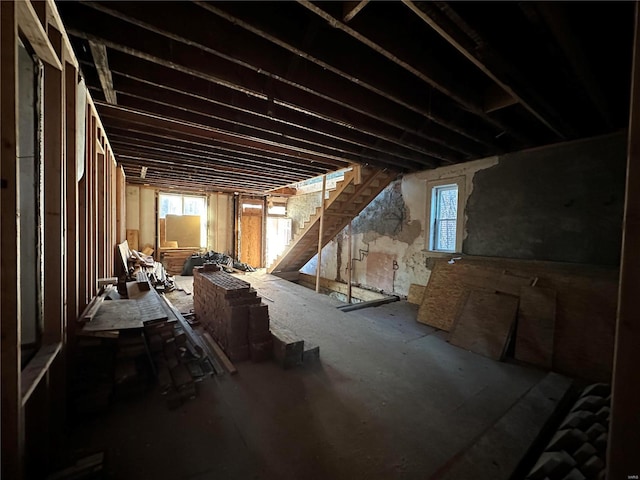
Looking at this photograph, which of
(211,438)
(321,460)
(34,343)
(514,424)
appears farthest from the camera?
(514,424)

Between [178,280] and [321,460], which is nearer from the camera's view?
[321,460]

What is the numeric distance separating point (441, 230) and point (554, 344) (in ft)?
8.02

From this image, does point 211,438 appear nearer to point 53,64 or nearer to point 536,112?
point 53,64

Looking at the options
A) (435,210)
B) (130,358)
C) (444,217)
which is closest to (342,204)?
(435,210)

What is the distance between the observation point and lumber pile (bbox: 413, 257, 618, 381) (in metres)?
2.69

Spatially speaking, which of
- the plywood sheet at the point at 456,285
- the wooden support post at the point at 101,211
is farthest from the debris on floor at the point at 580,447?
the wooden support post at the point at 101,211

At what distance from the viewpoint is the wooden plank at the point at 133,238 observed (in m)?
7.53

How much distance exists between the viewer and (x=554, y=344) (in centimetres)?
287

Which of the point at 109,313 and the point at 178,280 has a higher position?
the point at 109,313

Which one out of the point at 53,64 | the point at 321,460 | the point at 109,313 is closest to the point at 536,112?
the point at 321,460

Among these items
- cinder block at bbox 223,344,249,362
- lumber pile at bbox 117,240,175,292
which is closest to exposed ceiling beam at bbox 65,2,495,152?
cinder block at bbox 223,344,249,362

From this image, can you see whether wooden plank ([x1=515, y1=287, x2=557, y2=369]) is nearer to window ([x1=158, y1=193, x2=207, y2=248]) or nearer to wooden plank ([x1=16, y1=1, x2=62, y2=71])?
wooden plank ([x1=16, y1=1, x2=62, y2=71])

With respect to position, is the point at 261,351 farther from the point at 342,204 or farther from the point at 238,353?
the point at 342,204

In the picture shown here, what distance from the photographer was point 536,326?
3008 millimetres
